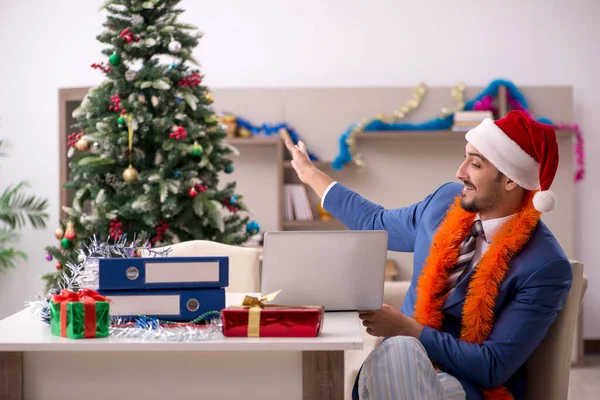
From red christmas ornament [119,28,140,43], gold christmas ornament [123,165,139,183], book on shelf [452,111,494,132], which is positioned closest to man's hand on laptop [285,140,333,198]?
gold christmas ornament [123,165,139,183]

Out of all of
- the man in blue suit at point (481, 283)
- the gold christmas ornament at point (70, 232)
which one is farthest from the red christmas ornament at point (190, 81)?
the man in blue suit at point (481, 283)

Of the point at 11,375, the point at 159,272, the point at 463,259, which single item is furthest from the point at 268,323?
the point at 463,259

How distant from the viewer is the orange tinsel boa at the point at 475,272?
2.09 metres

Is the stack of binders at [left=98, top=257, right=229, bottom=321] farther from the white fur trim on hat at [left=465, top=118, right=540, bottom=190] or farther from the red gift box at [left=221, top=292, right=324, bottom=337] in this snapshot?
the white fur trim on hat at [left=465, top=118, right=540, bottom=190]

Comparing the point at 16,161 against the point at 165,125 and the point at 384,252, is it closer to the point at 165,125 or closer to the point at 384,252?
the point at 165,125

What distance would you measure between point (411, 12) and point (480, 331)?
389 cm

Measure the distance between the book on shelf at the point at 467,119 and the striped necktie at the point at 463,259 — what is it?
3045 mm

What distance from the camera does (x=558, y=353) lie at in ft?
6.96

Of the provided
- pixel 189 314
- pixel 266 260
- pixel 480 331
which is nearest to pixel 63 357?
pixel 189 314

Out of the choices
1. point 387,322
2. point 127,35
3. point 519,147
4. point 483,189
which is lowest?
point 387,322

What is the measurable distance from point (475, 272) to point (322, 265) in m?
0.59

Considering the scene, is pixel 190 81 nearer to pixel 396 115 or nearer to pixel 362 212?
pixel 362 212

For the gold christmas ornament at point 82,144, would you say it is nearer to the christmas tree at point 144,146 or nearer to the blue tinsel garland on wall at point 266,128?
the christmas tree at point 144,146

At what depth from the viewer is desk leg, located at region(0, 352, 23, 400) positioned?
5.46 feet
